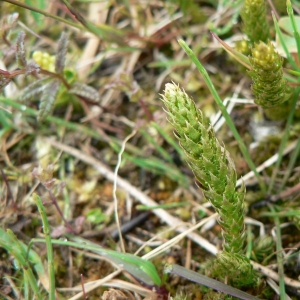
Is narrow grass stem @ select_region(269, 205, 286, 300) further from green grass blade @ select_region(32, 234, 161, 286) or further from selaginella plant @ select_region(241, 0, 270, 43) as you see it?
selaginella plant @ select_region(241, 0, 270, 43)

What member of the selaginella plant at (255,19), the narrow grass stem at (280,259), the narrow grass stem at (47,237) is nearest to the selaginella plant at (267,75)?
the selaginella plant at (255,19)

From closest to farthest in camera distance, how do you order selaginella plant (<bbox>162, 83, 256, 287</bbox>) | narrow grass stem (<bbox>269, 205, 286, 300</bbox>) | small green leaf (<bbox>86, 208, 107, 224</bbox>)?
selaginella plant (<bbox>162, 83, 256, 287</bbox>) → narrow grass stem (<bbox>269, 205, 286, 300</bbox>) → small green leaf (<bbox>86, 208, 107, 224</bbox>)

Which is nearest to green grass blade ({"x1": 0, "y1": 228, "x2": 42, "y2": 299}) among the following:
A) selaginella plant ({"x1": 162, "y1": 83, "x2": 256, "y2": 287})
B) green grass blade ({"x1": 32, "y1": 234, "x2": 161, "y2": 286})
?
green grass blade ({"x1": 32, "y1": 234, "x2": 161, "y2": 286})

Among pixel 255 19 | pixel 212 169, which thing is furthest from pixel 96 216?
A: pixel 255 19

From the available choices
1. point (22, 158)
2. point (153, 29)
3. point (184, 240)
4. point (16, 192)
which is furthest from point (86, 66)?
point (184, 240)

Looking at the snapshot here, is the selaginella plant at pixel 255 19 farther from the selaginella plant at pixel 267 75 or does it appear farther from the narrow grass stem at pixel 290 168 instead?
the narrow grass stem at pixel 290 168

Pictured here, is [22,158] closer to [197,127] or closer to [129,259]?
[129,259]
